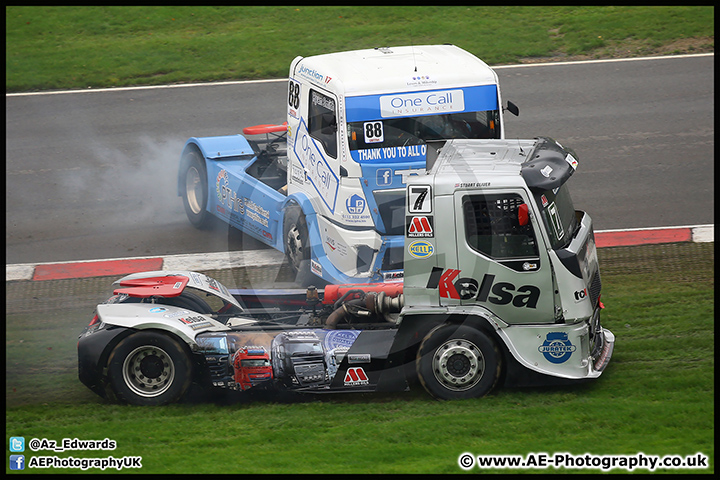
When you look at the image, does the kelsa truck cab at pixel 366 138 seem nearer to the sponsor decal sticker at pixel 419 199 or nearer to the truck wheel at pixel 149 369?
the sponsor decal sticker at pixel 419 199

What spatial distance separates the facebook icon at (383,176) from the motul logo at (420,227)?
269cm

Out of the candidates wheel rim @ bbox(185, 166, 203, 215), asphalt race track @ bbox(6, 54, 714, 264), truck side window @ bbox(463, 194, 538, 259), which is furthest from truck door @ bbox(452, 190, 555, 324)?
wheel rim @ bbox(185, 166, 203, 215)

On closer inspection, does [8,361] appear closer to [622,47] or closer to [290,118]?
[290,118]

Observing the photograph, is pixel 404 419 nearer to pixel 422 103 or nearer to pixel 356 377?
pixel 356 377

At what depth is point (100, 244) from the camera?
1220cm

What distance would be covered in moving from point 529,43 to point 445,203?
512 inches

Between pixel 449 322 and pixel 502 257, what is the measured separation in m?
0.77

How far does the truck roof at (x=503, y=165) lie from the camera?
708 centimetres

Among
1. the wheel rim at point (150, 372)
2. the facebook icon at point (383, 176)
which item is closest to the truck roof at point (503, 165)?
the facebook icon at point (383, 176)

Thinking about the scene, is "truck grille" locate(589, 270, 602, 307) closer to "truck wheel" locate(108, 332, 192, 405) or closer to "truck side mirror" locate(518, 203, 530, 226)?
"truck side mirror" locate(518, 203, 530, 226)

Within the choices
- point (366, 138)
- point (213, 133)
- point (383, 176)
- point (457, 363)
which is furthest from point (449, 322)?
point (213, 133)

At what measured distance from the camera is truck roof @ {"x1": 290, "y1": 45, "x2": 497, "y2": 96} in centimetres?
989

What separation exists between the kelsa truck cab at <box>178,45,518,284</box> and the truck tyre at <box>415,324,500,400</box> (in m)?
1.78
